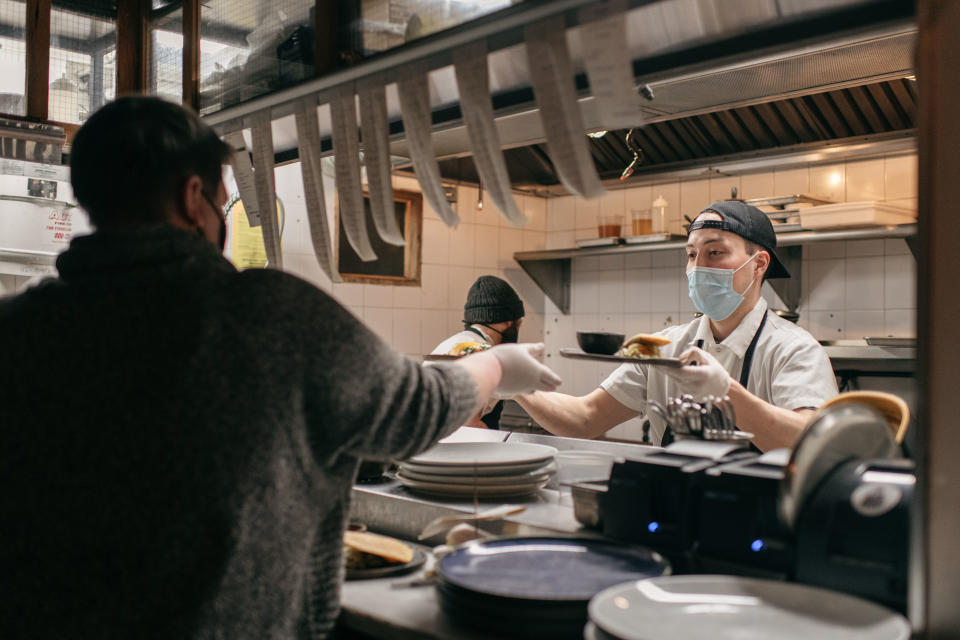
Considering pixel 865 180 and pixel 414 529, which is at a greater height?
pixel 865 180

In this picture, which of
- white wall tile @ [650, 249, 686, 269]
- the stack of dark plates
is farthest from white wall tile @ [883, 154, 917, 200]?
the stack of dark plates

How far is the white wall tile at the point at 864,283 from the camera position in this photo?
414cm

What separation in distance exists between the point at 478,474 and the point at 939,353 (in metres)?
0.85

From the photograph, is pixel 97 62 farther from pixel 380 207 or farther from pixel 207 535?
pixel 207 535

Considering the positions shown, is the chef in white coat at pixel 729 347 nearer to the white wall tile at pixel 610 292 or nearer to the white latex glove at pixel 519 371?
the white latex glove at pixel 519 371

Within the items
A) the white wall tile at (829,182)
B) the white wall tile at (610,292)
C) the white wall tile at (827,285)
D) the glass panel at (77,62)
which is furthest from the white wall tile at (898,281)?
the glass panel at (77,62)

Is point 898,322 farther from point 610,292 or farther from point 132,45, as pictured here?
point 132,45

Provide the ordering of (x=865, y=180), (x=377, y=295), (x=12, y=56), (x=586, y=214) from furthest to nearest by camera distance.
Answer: (x=586, y=214)
(x=377, y=295)
(x=865, y=180)
(x=12, y=56)

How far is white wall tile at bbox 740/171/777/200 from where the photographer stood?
14.8 ft

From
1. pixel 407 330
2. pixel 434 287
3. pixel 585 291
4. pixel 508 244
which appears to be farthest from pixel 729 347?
pixel 508 244

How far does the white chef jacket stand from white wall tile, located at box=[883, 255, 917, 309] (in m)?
1.90

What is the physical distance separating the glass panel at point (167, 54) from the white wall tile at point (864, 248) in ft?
10.9

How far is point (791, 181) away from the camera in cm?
445

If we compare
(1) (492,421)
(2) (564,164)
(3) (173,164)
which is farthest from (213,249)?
(1) (492,421)
